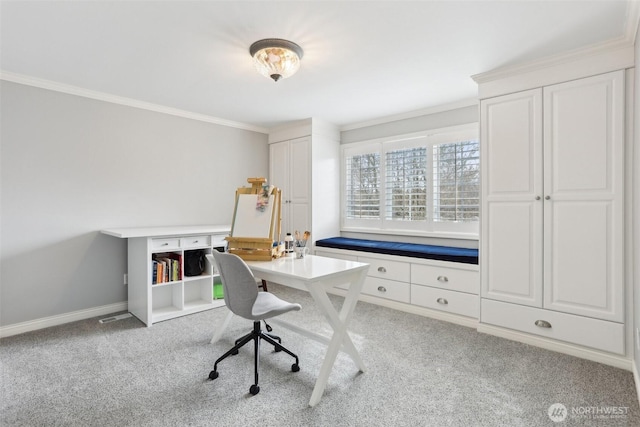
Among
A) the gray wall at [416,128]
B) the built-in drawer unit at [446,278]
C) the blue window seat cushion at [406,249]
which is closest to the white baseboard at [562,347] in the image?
the built-in drawer unit at [446,278]

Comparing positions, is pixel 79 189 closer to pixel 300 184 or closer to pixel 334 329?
pixel 300 184

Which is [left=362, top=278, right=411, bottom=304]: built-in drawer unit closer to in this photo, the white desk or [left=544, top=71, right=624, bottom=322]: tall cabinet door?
[left=544, top=71, right=624, bottom=322]: tall cabinet door

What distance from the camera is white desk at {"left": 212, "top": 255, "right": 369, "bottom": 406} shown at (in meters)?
1.97

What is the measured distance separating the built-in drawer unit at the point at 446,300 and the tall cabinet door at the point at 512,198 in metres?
0.25

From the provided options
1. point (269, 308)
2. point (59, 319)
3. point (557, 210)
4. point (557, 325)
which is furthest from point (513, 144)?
point (59, 319)

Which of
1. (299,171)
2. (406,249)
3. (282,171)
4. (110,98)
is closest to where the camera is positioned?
(110,98)

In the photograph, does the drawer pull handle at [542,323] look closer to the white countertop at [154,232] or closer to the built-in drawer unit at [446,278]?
the built-in drawer unit at [446,278]

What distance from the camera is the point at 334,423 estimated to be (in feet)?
5.77

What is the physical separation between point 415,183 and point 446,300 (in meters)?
1.52

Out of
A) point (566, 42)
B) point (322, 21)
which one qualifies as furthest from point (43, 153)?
A: point (566, 42)

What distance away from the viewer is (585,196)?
97.0 inches

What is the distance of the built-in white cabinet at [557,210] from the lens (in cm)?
237

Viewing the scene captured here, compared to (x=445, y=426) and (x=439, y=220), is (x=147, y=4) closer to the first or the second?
(x=445, y=426)

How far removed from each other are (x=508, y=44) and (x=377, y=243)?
251cm
